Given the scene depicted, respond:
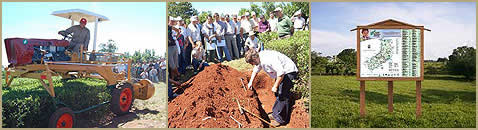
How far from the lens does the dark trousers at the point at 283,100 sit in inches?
315

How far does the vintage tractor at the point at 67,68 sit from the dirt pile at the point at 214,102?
921 mm

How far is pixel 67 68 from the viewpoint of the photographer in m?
8.02

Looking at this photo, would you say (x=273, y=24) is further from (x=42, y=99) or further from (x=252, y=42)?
(x=42, y=99)

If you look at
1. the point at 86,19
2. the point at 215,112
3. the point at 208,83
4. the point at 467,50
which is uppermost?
the point at 86,19

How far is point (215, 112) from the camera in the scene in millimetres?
7859

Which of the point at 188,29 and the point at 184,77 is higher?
the point at 188,29

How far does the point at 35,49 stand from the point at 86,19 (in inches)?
47.1

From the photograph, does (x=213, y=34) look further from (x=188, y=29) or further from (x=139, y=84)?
(x=139, y=84)

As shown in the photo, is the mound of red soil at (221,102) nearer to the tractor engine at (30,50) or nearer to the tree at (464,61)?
the tractor engine at (30,50)

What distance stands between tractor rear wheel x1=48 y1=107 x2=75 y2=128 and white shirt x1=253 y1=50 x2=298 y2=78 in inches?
143

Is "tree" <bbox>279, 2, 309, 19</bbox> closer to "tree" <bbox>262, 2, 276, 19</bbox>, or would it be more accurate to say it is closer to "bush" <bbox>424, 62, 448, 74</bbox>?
"tree" <bbox>262, 2, 276, 19</bbox>

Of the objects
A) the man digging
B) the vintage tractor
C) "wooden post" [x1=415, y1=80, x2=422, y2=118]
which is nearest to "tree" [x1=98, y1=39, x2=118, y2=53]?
the vintage tractor

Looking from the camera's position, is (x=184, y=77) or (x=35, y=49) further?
(x=184, y=77)

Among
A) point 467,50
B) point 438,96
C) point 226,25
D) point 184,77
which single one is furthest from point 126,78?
point 467,50
